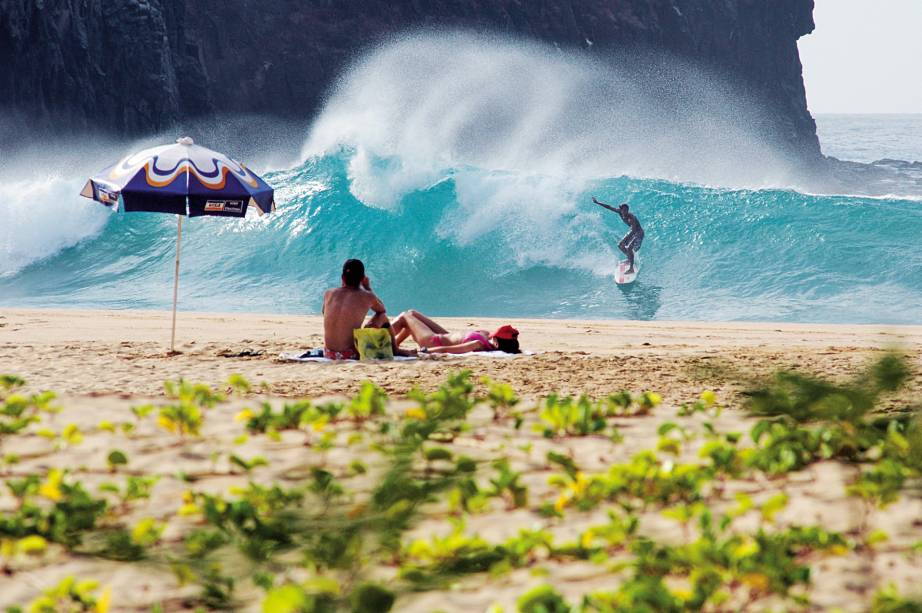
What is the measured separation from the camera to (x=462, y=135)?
2973 centimetres

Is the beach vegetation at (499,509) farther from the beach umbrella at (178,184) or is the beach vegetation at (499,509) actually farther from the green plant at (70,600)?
the beach umbrella at (178,184)

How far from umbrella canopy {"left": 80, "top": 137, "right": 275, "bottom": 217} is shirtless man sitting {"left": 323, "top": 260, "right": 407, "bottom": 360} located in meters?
0.97

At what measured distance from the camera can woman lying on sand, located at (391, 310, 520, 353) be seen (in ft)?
24.9

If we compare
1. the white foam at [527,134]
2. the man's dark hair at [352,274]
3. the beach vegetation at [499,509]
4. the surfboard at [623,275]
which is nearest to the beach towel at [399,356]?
the man's dark hair at [352,274]

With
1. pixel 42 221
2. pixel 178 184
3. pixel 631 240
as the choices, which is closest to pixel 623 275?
pixel 631 240

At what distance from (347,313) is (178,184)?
1639 mm

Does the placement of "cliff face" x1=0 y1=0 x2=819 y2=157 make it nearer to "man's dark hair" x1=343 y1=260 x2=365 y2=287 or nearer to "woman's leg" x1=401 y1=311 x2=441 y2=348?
"woman's leg" x1=401 y1=311 x2=441 y2=348

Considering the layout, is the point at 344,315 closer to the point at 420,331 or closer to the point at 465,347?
the point at 420,331

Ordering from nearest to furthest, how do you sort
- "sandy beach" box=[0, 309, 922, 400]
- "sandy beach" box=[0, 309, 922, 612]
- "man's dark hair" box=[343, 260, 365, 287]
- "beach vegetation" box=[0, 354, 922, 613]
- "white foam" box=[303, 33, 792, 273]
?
"beach vegetation" box=[0, 354, 922, 613] → "sandy beach" box=[0, 309, 922, 612] → "sandy beach" box=[0, 309, 922, 400] → "man's dark hair" box=[343, 260, 365, 287] → "white foam" box=[303, 33, 792, 273]

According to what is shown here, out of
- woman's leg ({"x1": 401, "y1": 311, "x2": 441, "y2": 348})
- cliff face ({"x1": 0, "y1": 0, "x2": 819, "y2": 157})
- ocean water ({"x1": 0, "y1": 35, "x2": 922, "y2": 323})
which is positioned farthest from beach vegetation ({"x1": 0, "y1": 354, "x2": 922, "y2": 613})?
cliff face ({"x1": 0, "y1": 0, "x2": 819, "y2": 157})

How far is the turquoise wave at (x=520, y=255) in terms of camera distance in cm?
1667

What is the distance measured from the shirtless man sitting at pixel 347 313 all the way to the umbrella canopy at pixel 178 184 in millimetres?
969

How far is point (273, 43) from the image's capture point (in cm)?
4559

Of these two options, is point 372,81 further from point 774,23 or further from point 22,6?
point 774,23
